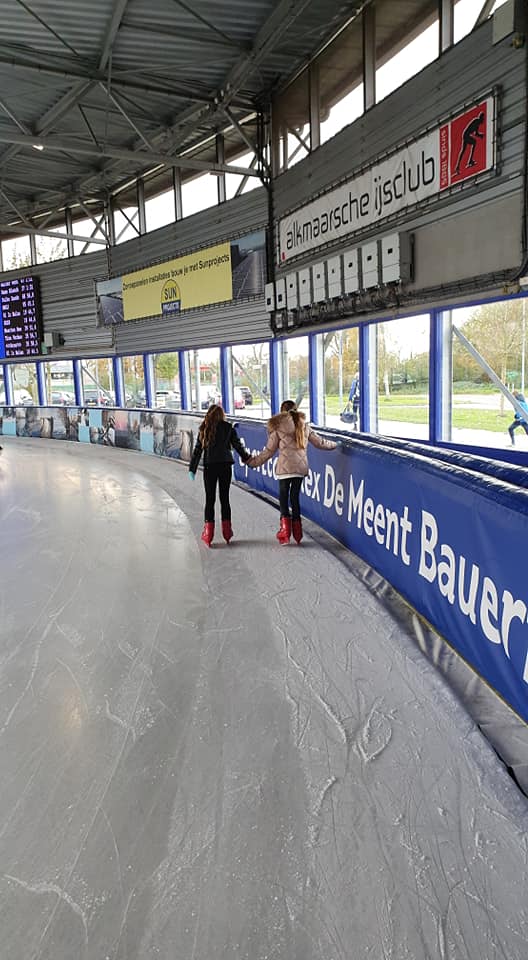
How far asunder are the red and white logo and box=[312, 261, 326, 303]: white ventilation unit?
3.42m

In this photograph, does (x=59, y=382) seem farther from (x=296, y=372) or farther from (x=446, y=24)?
(x=446, y=24)

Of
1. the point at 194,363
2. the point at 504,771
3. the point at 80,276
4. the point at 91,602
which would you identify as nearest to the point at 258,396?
the point at 194,363

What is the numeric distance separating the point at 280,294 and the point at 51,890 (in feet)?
41.3

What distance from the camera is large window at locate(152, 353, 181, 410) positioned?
59.5 feet

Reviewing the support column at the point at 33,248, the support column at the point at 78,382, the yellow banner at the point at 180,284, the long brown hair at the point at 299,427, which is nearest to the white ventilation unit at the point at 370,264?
the long brown hair at the point at 299,427

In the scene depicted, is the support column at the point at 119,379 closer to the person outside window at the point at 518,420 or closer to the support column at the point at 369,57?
the support column at the point at 369,57

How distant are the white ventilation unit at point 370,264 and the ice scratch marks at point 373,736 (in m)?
8.42

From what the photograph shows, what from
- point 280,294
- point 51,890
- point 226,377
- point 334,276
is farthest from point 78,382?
point 51,890

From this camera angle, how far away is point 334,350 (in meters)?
12.6

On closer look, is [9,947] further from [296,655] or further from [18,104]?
[18,104]

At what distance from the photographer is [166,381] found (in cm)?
1855

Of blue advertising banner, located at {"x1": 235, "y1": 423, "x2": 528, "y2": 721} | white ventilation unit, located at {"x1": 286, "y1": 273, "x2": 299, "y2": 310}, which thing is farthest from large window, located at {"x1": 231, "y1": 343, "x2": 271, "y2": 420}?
blue advertising banner, located at {"x1": 235, "y1": 423, "x2": 528, "y2": 721}

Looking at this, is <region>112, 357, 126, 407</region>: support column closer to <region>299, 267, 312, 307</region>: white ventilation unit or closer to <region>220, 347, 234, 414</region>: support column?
<region>220, 347, 234, 414</region>: support column

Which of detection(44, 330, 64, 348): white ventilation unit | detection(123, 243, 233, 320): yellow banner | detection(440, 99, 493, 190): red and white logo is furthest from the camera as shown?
detection(44, 330, 64, 348): white ventilation unit
